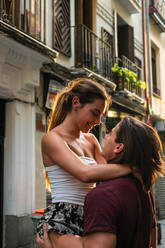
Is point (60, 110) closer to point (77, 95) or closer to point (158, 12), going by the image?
point (77, 95)

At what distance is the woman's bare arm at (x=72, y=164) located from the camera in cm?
210

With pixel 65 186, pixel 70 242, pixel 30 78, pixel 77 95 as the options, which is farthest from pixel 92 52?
pixel 70 242

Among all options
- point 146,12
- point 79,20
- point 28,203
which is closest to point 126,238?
point 28,203

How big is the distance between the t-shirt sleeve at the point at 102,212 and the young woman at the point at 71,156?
1.29 ft

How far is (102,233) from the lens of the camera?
1.71 meters

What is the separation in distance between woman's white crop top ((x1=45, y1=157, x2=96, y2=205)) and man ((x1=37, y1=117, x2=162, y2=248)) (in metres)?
0.43

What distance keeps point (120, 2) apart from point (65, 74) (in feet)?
18.1

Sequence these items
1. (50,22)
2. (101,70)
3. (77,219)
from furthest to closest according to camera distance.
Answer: (101,70), (50,22), (77,219)

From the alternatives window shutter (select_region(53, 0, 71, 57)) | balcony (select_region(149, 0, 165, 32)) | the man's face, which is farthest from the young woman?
balcony (select_region(149, 0, 165, 32))

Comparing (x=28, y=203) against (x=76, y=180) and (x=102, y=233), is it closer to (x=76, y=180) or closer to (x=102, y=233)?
(x=76, y=180)

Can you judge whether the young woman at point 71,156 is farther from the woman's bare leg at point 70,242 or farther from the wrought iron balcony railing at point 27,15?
the wrought iron balcony railing at point 27,15

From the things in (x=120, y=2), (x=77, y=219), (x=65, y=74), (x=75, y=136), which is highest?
(x=120, y=2)

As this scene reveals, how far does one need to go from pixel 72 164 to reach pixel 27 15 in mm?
5939

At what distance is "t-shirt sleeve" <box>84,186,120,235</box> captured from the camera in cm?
171
